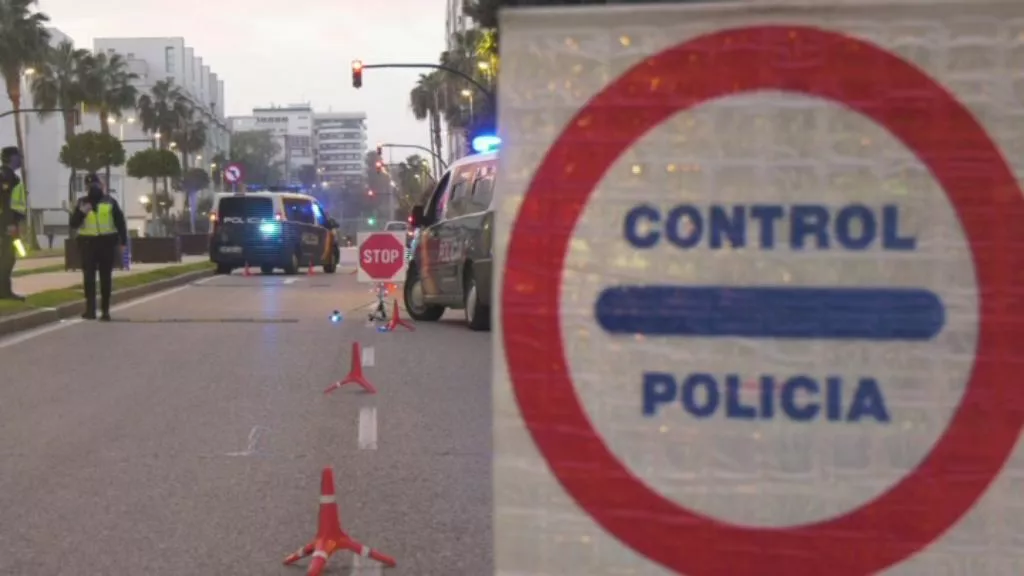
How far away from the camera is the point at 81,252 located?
15.8 m

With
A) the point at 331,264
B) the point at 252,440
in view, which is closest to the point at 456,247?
the point at 252,440

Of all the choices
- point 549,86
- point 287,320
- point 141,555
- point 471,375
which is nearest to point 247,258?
point 287,320

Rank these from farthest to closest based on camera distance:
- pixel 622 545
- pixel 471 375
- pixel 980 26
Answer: pixel 471 375 → pixel 622 545 → pixel 980 26

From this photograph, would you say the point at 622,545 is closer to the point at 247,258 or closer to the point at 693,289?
the point at 693,289

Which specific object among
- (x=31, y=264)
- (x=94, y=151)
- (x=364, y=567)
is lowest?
(x=31, y=264)

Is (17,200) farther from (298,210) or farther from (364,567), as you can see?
(298,210)

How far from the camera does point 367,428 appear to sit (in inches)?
329

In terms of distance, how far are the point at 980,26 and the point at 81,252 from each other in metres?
15.3

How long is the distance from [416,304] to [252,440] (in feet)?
29.1

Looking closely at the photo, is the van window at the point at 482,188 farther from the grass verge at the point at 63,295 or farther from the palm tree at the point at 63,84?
the palm tree at the point at 63,84

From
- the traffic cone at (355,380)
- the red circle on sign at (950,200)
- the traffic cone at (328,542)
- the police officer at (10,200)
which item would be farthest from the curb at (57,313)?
the red circle on sign at (950,200)

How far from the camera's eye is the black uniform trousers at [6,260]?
1639cm

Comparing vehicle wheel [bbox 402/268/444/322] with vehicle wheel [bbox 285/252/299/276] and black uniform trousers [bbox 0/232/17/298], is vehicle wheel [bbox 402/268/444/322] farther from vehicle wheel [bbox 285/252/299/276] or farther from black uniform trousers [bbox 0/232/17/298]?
vehicle wheel [bbox 285/252/299/276]

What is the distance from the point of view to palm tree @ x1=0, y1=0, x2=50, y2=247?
57.5 metres
